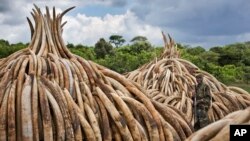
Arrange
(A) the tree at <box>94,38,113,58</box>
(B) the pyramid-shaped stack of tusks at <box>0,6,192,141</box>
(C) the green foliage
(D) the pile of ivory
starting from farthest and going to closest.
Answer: (A) the tree at <box>94,38,113,58</box>, (C) the green foliage, (B) the pyramid-shaped stack of tusks at <box>0,6,192,141</box>, (D) the pile of ivory

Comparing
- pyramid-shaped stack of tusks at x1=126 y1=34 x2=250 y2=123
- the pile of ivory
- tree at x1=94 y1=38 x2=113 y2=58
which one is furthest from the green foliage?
the pile of ivory

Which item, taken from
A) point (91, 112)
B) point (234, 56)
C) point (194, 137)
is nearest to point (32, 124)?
point (91, 112)

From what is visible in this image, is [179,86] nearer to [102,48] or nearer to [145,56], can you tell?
[145,56]

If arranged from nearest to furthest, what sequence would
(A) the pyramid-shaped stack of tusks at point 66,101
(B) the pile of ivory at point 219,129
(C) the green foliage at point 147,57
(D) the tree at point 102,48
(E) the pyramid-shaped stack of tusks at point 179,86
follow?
1. (B) the pile of ivory at point 219,129
2. (A) the pyramid-shaped stack of tusks at point 66,101
3. (E) the pyramid-shaped stack of tusks at point 179,86
4. (C) the green foliage at point 147,57
5. (D) the tree at point 102,48

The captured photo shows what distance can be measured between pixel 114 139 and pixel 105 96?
1.78 feet

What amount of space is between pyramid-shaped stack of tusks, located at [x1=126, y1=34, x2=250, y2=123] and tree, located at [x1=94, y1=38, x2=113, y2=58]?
27.0 metres

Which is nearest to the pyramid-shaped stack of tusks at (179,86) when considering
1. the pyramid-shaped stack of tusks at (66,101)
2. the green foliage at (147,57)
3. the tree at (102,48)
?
the pyramid-shaped stack of tusks at (66,101)

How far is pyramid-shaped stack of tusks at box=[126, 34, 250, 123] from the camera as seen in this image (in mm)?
13273

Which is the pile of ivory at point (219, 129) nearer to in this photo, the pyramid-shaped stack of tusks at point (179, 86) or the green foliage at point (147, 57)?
the pyramid-shaped stack of tusks at point (179, 86)

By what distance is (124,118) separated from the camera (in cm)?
693

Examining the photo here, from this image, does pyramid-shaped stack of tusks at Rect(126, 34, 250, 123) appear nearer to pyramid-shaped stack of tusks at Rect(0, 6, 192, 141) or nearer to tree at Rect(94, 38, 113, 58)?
pyramid-shaped stack of tusks at Rect(0, 6, 192, 141)

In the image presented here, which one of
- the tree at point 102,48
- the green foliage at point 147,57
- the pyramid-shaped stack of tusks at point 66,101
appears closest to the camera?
the pyramid-shaped stack of tusks at point 66,101

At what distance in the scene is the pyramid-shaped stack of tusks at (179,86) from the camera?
43.5 feet

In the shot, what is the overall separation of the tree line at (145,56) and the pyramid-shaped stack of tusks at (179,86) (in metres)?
11.4
